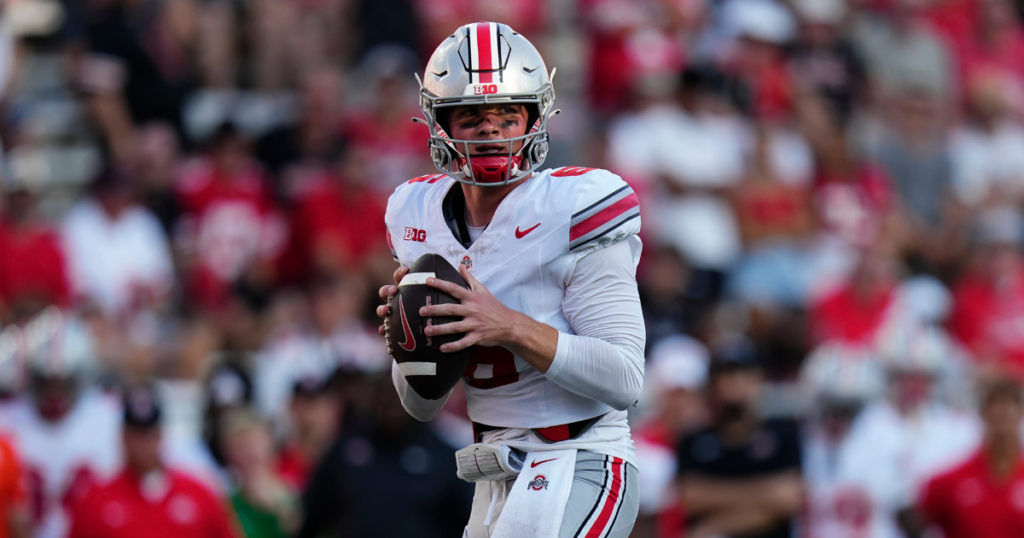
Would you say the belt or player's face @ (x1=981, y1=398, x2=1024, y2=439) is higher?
the belt

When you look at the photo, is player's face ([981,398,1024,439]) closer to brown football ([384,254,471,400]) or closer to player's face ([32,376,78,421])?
brown football ([384,254,471,400])

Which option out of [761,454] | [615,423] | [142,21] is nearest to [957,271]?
[761,454]

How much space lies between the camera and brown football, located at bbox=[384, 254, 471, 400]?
11.8ft

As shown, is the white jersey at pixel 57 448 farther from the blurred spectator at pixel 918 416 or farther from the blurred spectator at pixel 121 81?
the blurred spectator at pixel 918 416

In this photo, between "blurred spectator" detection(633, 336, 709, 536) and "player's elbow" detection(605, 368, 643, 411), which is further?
"blurred spectator" detection(633, 336, 709, 536)

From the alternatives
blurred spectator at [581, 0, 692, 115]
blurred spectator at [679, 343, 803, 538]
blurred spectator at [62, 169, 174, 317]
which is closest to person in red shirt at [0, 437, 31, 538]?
blurred spectator at [62, 169, 174, 317]

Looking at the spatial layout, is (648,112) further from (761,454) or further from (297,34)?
(761,454)

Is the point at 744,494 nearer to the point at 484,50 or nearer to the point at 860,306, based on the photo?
the point at 860,306

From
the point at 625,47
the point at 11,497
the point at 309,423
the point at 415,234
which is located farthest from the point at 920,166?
the point at 415,234

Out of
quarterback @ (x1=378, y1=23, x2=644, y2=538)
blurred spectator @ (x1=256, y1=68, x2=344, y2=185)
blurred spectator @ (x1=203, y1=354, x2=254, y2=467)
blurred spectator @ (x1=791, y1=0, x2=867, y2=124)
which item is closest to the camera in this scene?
quarterback @ (x1=378, y1=23, x2=644, y2=538)

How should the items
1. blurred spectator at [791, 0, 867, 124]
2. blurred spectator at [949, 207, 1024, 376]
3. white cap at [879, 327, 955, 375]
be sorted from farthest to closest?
blurred spectator at [791, 0, 867, 124], blurred spectator at [949, 207, 1024, 376], white cap at [879, 327, 955, 375]

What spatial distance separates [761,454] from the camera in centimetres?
708

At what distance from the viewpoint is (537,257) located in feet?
12.3

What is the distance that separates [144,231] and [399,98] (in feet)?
6.68
